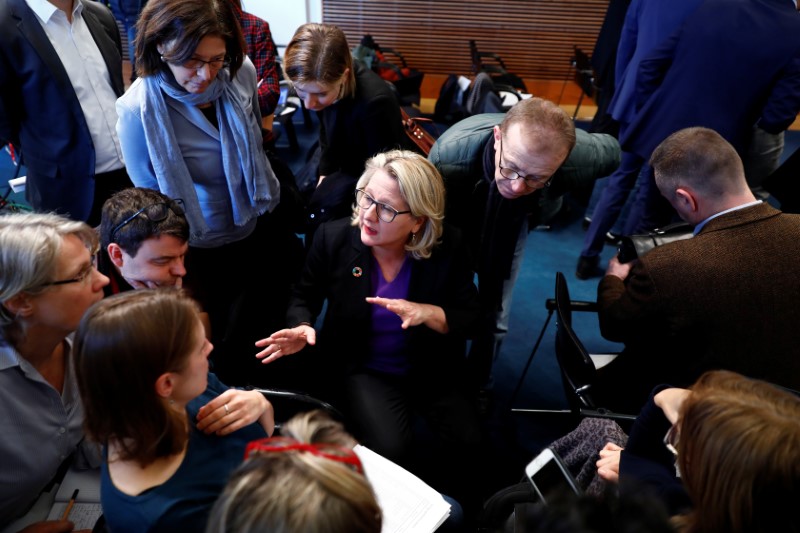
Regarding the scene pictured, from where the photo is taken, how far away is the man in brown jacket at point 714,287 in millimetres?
1657

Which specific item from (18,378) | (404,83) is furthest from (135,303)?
(404,83)

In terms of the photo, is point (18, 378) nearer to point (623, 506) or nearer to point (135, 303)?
point (135, 303)

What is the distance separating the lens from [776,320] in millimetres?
1676

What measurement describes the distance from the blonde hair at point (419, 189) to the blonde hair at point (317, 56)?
0.55 meters

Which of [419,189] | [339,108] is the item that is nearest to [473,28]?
[339,108]

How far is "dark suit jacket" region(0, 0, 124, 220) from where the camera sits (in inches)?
83.7

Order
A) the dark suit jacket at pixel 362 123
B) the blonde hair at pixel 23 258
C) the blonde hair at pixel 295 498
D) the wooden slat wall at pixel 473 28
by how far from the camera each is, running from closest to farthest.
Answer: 1. the blonde hair at pixel 295 498
2. the blonde hair at pixel 23 258
3. the dark suit jacket at pixel 362 123
4. the wooden slat wall at pixel 473 28

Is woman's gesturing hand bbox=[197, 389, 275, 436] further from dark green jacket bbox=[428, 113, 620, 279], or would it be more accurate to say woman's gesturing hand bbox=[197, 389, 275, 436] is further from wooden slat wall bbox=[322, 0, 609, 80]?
wooden slat wall bbox=[322, 0, 609, 80]

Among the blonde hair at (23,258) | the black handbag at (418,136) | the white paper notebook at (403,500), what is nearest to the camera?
the blonde hair at (23,258)

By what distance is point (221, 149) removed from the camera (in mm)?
2141

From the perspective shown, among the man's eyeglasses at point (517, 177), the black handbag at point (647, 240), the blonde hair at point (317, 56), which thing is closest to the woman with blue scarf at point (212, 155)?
the blonde hair at point (317, 56)

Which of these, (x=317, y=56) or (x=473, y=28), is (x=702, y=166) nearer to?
(x=317, y=56)

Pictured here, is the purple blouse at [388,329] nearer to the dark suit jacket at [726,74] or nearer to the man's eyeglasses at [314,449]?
the man's eyeglasses at [314,449]

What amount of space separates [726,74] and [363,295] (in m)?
2.44
